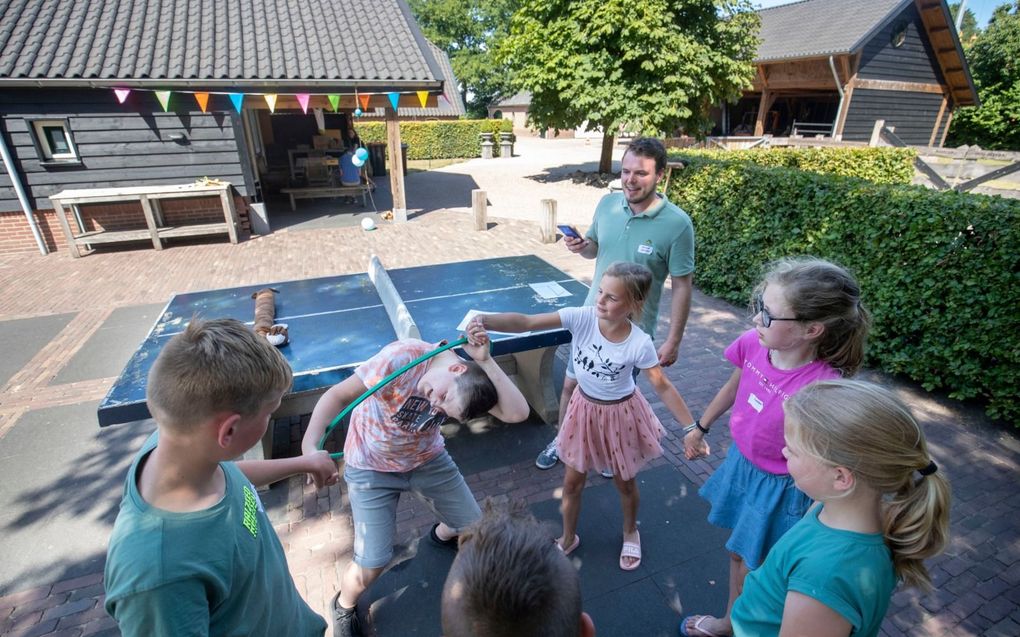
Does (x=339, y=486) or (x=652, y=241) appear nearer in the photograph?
(x=652, y=241)

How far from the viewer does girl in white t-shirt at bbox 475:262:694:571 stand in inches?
100

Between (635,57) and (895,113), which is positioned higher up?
(635,57)

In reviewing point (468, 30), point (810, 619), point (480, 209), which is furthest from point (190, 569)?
point (468, 30)

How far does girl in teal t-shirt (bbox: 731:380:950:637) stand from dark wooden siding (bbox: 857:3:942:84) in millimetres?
25814

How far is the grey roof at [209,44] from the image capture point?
30.6 ft

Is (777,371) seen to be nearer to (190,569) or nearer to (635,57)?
(190,569)

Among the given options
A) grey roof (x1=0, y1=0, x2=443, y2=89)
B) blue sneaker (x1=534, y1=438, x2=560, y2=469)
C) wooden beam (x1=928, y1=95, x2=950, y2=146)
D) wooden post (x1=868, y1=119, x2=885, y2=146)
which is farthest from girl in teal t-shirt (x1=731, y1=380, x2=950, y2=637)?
wooden beam (x1=928, y1=95, x2=950, y2=146)

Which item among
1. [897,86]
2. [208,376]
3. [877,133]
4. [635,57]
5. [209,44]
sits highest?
[635,57]

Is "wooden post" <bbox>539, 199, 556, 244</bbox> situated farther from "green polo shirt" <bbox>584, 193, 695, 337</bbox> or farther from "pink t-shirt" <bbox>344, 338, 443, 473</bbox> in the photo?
"pink t-shirt" <bbox>344, 338, 443, 473</bbox>

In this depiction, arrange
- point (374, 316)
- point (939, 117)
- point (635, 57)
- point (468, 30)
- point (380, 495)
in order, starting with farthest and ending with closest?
point (468, 30)
point (939, 117)
point (635, 57)
point (374, 316)
point (380, 495)

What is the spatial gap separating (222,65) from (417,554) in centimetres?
1075

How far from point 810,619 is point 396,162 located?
11.8 meters

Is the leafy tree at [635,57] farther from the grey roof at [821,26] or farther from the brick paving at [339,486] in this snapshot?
the brick paving at [339,486]

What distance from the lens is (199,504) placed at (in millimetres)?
1339
